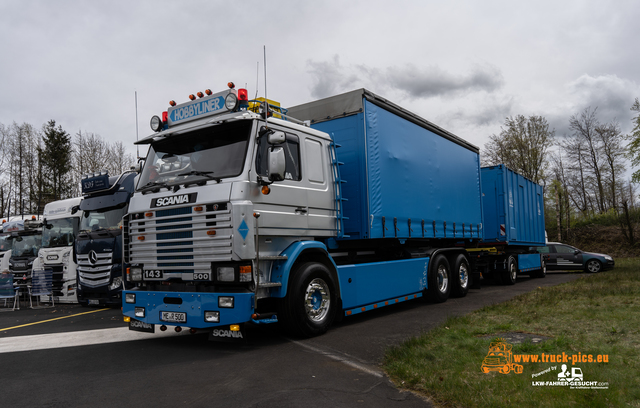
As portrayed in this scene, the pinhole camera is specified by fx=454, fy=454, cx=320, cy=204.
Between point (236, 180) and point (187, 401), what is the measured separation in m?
2.71

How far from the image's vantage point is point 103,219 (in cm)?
1149

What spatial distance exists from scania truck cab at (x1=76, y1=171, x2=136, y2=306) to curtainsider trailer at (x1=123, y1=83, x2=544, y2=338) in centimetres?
449

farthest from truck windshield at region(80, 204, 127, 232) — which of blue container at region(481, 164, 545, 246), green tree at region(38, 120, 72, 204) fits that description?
green tree at region(38, 120, 72, 204)

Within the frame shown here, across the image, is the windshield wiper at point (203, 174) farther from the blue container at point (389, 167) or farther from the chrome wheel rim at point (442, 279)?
the chrome wheel rim at point (442, 279)

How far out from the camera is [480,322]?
7023 mm

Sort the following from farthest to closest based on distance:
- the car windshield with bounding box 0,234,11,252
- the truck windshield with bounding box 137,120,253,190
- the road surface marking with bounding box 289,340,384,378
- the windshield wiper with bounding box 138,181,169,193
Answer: the car windshield with bounding box 0,234,11,252 < the windshield wiper with bounding box 138,181,169,193 < the truck windshield with bounding box 137,120,253,190 < the road surface marking with bounding box 289,340,384,378

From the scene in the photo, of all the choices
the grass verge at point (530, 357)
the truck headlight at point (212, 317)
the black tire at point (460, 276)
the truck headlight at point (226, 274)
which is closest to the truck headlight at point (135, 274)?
the truck headlight at point (212, 317)

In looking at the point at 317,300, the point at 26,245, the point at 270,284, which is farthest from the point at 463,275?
the point at 26,245

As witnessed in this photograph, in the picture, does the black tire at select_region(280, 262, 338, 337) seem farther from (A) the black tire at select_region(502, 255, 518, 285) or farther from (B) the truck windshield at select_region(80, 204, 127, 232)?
(A) the black tire at select_region(502, 255, 518, 285)

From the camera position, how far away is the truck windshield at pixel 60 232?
12.7 metres

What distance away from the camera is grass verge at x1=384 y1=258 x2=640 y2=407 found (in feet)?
12.2

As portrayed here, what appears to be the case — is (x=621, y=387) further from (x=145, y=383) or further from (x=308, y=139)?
(x=308, y=139)

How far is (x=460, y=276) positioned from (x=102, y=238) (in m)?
8.89

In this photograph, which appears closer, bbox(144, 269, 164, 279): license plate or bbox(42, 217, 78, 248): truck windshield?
bbox(144, 269, 164, 279): license plate
